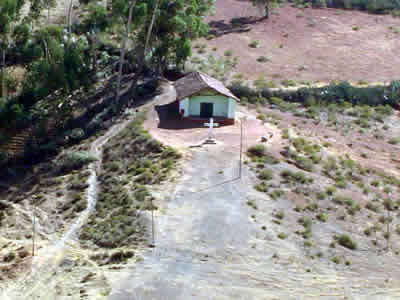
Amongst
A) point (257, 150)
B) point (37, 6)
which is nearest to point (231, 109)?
point (257, 150)

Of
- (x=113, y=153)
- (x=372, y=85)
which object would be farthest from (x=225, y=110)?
(x=372, y=85)

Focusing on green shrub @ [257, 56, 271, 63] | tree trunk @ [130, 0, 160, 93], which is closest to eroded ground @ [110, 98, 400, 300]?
tree trunk @ [130, 0, 160, 93]

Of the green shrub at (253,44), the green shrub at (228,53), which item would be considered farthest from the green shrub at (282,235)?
the green shrub at (253,44)

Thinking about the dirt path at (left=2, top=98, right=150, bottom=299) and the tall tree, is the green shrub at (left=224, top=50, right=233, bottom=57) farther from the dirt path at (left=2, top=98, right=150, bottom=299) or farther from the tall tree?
the dirt path at (left=2, top=98, right=150, bottom=299)

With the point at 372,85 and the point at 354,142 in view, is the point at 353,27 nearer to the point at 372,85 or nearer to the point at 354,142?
the point at 372,85

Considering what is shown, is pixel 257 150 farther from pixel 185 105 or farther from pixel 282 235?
pixel 282 235

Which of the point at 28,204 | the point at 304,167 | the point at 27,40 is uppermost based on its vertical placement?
the point at 27,40
